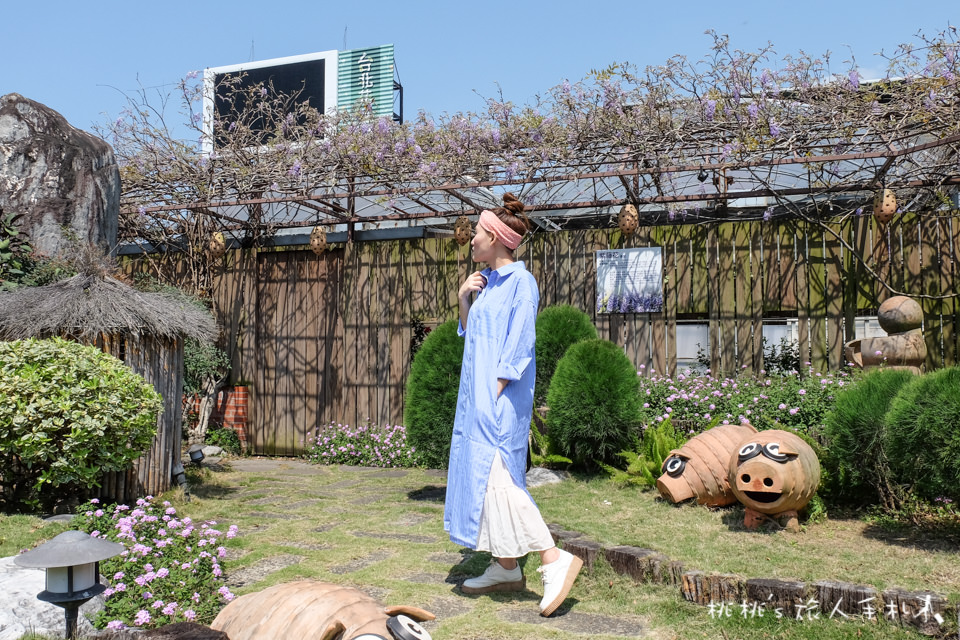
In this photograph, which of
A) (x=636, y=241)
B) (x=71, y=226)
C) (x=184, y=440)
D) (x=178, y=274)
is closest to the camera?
(x=71, y=226)

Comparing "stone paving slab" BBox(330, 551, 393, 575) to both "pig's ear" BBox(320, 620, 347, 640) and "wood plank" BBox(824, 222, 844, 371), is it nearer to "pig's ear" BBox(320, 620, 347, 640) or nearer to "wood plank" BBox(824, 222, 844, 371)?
"pig's ear" BBox(320, 620, 347, 640)

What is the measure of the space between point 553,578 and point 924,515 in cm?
244

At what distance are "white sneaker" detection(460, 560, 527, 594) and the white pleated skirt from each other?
0.54 feet

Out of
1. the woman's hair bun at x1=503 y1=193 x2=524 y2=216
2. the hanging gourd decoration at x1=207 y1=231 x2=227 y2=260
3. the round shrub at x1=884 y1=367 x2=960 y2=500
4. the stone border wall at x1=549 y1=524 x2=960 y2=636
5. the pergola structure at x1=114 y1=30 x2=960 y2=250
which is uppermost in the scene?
the pergola structure at x1=114 y1=30 x2=960 y2=250

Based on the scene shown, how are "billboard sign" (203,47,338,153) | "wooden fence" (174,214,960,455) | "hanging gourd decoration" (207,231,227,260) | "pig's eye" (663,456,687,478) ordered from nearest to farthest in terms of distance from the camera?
"pig's eye" (663,456,687,478) → "wooden fence" (174,214,960,455) → "hanging gourd decoration" (207,231,227,260) → "billboard sign" (203,47,338,153)

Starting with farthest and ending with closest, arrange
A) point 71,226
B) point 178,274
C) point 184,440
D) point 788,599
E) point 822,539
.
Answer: point 178,274, point 184,440, point 71,226, point 822,539, point 788,599

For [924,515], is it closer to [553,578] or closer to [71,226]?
[553,578]

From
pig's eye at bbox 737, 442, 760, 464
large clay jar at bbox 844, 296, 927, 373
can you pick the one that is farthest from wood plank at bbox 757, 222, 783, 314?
pig's eye at bbox 737, 442, 760, 464

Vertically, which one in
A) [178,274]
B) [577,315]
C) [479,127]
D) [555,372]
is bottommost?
[555,372]

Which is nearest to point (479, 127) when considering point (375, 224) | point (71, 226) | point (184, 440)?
point (375, 224)

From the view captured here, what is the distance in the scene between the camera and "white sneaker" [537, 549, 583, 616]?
10.8 feet

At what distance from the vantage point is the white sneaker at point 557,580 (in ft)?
10.8

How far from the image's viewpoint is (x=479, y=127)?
795 cm

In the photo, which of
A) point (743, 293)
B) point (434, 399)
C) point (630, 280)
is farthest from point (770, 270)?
point (434, 399)
